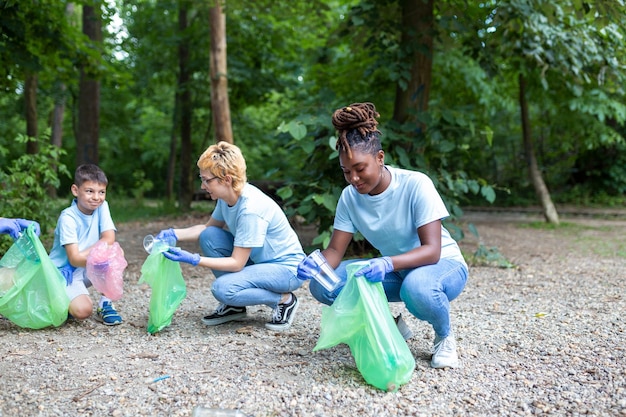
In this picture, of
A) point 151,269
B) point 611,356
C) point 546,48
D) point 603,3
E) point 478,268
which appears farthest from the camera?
point 546,48

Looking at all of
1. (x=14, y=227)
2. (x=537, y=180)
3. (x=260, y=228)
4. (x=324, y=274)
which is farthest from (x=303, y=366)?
(x=537, y=180)

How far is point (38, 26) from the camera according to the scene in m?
5.33

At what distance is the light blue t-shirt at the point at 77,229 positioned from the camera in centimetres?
307

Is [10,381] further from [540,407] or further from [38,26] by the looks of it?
[38,26]

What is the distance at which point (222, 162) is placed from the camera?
2.83m

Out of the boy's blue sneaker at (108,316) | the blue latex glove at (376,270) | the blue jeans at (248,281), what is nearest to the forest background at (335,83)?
the blue jeans at (248,281)

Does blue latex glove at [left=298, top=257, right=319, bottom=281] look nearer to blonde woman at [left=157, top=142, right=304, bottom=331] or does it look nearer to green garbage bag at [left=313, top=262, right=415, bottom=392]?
green garbage bag at [left=313, top=262, right=415, bottom=392]

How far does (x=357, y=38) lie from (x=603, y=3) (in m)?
2.42

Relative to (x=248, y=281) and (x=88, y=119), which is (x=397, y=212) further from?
(x=88, y=119)

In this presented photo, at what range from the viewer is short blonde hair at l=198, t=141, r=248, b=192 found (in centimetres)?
283

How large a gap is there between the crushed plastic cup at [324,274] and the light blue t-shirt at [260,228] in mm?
501

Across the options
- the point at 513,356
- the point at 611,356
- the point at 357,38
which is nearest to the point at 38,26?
the point at 357,38

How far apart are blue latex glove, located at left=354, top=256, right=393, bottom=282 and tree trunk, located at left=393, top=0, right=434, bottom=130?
337cm

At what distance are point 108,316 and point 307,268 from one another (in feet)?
4.77
